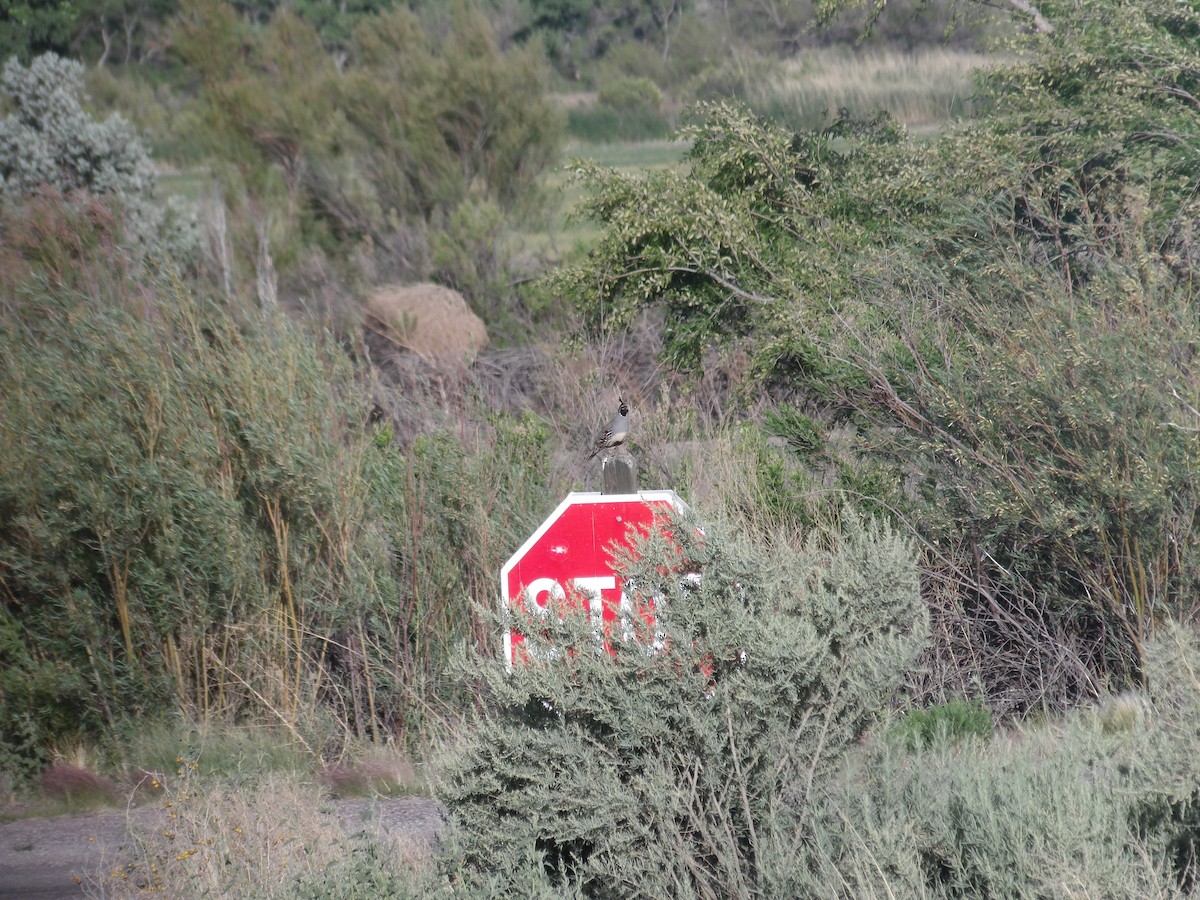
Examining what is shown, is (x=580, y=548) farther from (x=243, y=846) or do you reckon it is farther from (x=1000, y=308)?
(x=1000, y=308)

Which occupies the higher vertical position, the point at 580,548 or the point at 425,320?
the point at 580,548

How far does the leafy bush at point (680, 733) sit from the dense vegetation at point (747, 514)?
0.02 m

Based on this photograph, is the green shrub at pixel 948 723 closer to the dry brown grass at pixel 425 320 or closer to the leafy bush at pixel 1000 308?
the leafy bush at pixel 1000 308

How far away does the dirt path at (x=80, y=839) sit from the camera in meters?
5.26

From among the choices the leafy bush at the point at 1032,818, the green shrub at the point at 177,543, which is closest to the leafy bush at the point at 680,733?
the leafy bush at the point at 1032,818

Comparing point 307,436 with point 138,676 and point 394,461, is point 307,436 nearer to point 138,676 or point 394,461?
point 394,461

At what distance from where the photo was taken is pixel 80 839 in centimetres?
587

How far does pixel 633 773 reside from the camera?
13.3 ft

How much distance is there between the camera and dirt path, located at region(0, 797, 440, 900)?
17.3 feet

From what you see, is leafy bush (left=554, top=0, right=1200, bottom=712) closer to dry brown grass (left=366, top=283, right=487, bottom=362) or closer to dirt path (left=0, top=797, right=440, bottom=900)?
dirt path (left=0, top=797, right=440, bottom=900)

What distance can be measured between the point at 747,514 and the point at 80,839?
4.28 m

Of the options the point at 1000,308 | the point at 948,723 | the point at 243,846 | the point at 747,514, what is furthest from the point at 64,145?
the point at 948,723

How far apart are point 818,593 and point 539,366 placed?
1045 cm

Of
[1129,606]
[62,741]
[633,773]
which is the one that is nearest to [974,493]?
[1129,606]
